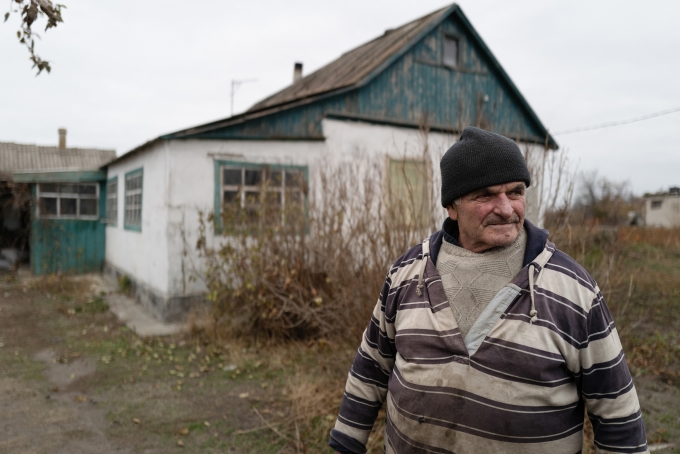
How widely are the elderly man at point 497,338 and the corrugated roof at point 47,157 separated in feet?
68.9

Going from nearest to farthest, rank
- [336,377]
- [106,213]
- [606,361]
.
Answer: [606,361] < [336,377] < [106,213]

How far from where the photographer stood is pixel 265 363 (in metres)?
5.53

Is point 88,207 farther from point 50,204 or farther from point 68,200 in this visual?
point 50,204

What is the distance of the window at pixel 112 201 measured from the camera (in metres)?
11.6

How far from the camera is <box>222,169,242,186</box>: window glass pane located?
26.3 feet

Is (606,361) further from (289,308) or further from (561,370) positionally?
(289,308)

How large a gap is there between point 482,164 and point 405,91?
927 centimetres

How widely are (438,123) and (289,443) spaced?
8694 millimetres

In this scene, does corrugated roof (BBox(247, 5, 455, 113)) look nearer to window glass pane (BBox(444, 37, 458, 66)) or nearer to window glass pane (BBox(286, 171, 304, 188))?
window glass pane (BBox(444, 37, 458, 66))

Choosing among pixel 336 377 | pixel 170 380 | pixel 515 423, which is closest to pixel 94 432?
pixel 170 380

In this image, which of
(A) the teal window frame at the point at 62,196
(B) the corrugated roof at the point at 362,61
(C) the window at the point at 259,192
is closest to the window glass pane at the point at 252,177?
(C) the window at the point at 259,192

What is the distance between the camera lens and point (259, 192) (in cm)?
721

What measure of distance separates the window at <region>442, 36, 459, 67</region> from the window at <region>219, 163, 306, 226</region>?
18.2ft

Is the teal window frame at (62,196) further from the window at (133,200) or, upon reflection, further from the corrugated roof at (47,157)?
the corrugated roof at (47,157)
